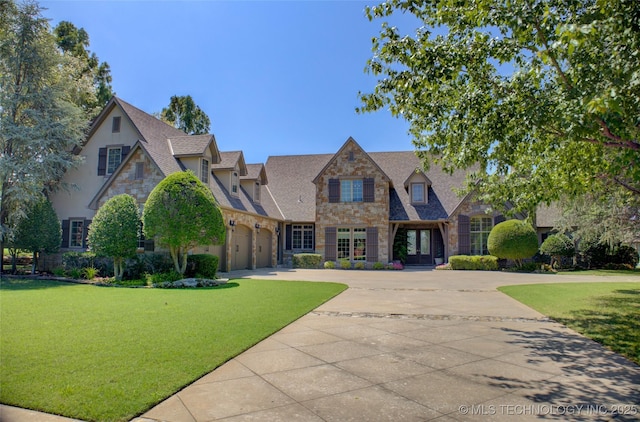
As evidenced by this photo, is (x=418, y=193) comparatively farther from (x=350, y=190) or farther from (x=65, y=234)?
(x=65, y=234)

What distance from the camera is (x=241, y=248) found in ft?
72.5

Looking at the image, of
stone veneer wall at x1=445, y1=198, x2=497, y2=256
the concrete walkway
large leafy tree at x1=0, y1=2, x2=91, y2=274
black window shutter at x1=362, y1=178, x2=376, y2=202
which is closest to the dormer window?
large leafy tree at x1=0, y1=2, x2=91, y2=274

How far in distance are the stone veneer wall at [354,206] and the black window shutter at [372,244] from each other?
0.67ft

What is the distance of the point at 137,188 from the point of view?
17.7 metres

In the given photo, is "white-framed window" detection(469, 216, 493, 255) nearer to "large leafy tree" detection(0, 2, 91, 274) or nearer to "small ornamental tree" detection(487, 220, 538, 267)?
"small ornamental tree" detection(487, 220, 538, 267)

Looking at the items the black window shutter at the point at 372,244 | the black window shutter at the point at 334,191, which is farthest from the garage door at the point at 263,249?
the black window shutter at the point at 372,244

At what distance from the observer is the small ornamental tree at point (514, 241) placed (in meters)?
22.5

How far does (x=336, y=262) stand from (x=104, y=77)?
896 inches

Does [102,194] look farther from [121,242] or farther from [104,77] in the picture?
[104,77]

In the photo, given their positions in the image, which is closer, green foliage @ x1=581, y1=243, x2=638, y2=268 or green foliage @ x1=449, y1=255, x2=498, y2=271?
green foliage @ x1=449, y1=255, x2=498, y2=271

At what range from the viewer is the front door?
27750mm

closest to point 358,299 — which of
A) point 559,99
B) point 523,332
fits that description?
point 523,332

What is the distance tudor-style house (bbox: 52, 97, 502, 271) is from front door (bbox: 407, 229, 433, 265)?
0.07 m

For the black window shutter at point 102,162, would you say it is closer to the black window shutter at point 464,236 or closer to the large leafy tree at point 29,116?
the large leafy tree at point 29,116
